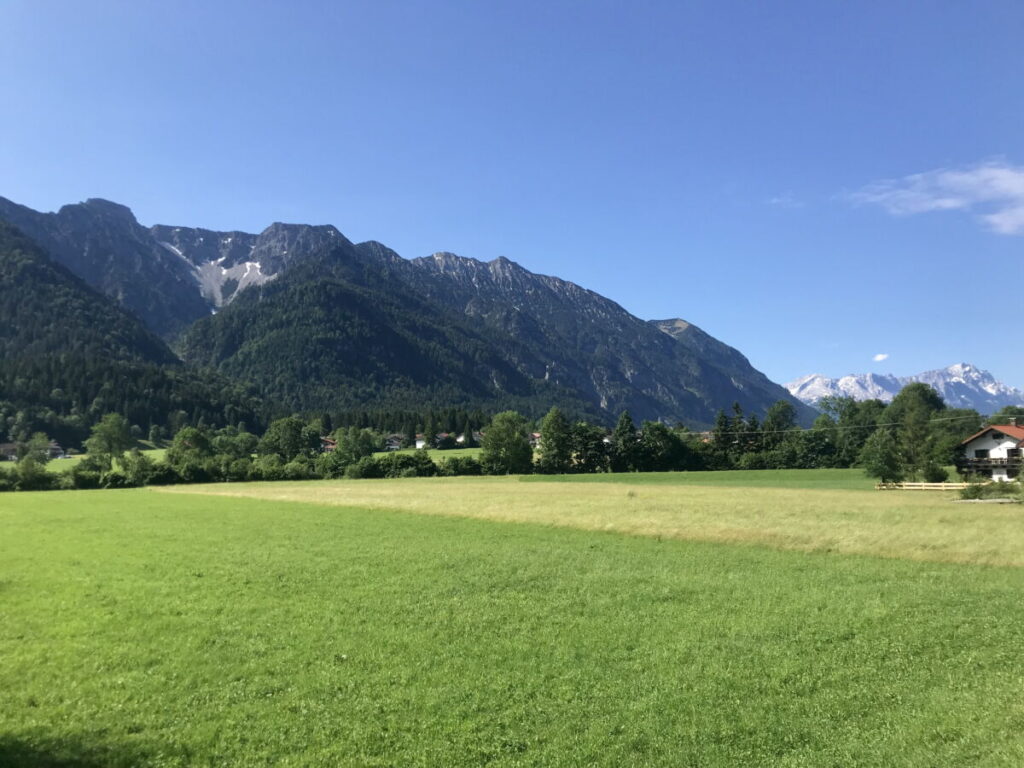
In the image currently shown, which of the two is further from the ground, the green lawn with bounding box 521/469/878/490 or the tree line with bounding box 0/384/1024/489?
the tree line with bounding box 0/384/1024/489

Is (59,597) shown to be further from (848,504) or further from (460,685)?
(848,504)

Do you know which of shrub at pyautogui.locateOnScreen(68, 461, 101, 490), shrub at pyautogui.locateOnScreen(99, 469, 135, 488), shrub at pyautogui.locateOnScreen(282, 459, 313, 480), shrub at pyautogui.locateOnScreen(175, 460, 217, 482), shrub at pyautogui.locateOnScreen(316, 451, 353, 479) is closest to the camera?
shrub at pyautogui.locateOnScreen(68, 461, 101, 490)

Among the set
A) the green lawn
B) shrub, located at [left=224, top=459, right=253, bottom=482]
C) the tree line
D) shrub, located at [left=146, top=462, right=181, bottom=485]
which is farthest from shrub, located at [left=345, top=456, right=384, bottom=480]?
shrub, located at [left=146, top=462, right=181, bottom=485]

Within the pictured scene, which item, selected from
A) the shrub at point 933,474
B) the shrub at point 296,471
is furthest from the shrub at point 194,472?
the shrub at point 933,474

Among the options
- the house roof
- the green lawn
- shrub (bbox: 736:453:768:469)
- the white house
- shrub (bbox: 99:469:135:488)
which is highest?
the house roof

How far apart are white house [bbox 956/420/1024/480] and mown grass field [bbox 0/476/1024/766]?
79.7 m

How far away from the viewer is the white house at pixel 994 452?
94.3 meters

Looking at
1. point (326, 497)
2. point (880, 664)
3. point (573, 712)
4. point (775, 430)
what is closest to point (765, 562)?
point (880, 664)

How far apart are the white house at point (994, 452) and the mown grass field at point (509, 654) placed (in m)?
79.7

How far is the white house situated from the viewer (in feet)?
309

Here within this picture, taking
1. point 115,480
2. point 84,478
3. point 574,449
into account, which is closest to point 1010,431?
point 574,449

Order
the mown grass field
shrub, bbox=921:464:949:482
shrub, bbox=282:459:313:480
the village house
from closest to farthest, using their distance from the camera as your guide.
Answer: the mown grass field < shrub, bbox=921:464:949:482 < shrub, bbox=282:459:313:480 < the village house

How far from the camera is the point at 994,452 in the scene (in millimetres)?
101938

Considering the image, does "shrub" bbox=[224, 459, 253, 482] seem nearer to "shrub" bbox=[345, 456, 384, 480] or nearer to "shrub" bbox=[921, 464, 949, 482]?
"shrub" bbox=[345, 456, 384, 480]
